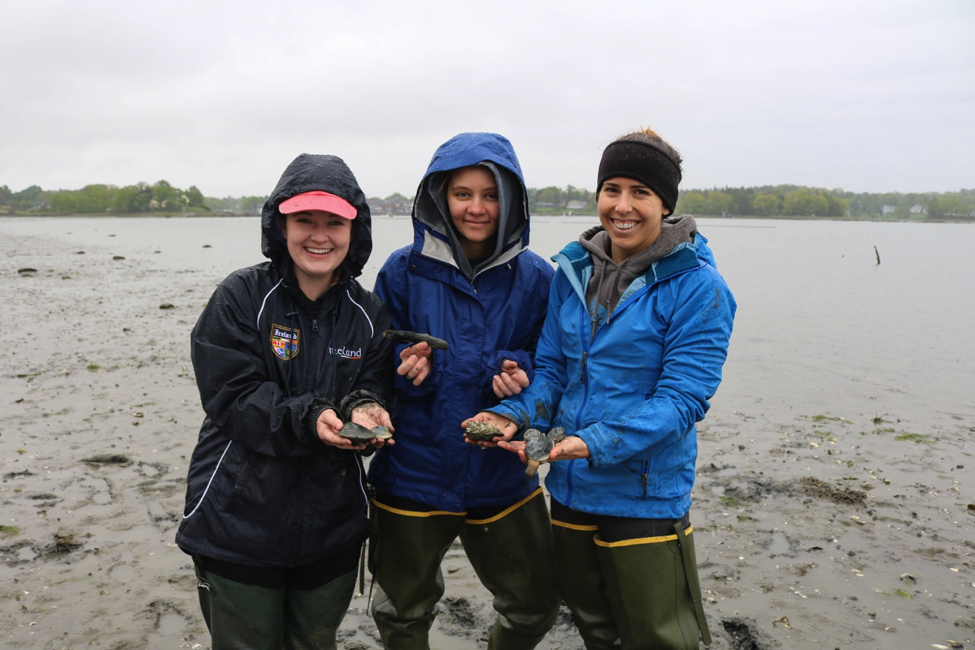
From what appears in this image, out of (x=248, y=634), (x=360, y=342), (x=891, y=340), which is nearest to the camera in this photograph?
(x=248, y=634)

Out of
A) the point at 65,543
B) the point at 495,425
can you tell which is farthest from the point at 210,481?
the point at 65,543

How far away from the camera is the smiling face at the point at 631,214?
319 cm

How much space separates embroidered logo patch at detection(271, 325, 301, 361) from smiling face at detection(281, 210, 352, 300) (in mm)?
216

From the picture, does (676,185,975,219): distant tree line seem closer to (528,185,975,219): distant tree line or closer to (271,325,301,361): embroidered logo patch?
(528,185,975,219): distant tree line

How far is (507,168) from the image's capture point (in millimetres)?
3533

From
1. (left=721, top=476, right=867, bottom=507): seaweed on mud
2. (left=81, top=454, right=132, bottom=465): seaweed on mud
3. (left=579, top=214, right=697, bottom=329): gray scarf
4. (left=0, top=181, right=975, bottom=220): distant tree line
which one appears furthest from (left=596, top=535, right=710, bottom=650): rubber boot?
(left=0, top=181, right=975, bottom=220): distant tree line

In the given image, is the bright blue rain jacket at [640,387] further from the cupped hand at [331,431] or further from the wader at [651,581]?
the cupped hand at [331,431]

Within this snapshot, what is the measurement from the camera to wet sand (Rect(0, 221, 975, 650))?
4570mm

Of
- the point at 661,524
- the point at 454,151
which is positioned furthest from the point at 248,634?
the point at 454,151

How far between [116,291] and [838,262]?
38741mm

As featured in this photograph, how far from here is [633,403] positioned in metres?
3.11

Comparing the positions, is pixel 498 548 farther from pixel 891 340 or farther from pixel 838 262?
pixel 838 262

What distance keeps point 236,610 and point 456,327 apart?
1680 mm

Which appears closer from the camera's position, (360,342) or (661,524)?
(661,524)
